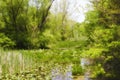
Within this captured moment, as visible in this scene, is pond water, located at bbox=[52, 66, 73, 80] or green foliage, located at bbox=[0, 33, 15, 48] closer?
pond water, located at bbox=[52, 66, 73, 80]

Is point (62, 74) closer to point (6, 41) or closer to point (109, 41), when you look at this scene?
point (109, 41)

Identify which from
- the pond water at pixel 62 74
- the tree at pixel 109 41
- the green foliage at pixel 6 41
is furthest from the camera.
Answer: the green foliage at pixel 6 41

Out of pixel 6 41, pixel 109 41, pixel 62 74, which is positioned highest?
pixel 109 41

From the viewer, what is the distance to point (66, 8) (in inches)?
2126

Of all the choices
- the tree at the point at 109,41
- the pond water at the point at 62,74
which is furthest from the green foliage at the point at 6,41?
the tree at the point at 109,41

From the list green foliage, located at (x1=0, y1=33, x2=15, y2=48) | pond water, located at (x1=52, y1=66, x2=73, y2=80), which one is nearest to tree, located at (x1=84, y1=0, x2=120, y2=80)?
pond water, located at (x1=52, y1=66, x2=73, y2=80)

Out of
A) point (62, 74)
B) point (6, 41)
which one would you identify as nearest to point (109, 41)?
point (62, 74)

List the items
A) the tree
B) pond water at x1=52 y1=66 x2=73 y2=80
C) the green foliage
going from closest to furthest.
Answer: the tree < pond water at x1=52 y1=66 x2=73 y2=80 < the green foliage

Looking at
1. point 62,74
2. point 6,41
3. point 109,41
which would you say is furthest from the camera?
point 6,41

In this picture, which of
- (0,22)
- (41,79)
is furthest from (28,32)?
(41,79)

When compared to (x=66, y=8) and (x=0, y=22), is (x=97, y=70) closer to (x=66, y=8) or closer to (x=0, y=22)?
A: (x=0, y=22)

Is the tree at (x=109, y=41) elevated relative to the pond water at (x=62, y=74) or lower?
elevated

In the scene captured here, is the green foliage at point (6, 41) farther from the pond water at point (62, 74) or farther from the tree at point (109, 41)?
the tree at point (109, 41)

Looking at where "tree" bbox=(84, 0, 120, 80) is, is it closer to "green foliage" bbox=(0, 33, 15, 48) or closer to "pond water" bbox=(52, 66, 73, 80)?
"pond water" bbox=(52, 66, 73, 80)
